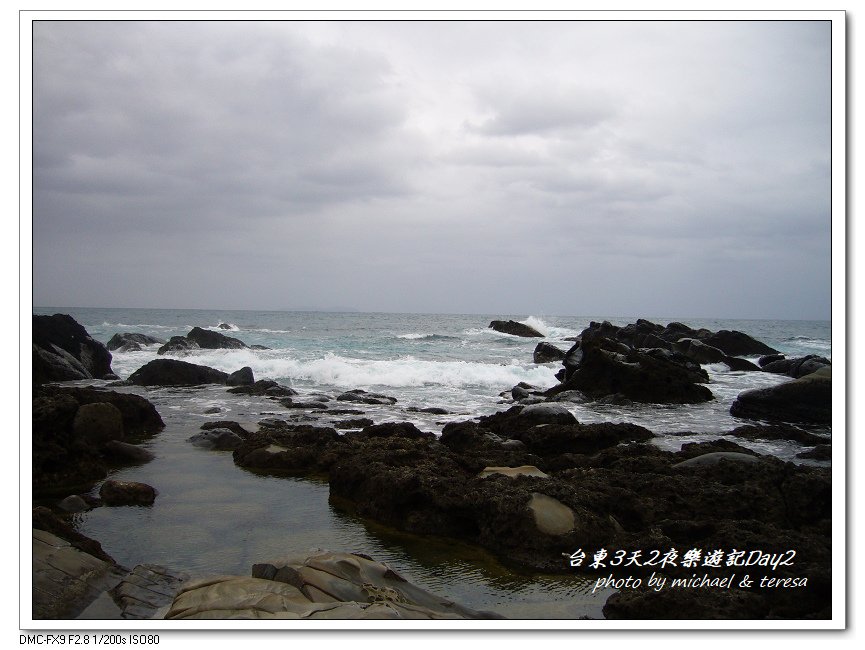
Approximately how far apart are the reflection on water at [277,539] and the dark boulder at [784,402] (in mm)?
4493

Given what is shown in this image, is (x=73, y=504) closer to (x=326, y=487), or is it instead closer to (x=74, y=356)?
(x=326, y=487)

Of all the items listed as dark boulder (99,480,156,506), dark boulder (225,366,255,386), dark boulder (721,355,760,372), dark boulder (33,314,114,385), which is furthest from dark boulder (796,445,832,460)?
dark boulder (721,355,760,372)

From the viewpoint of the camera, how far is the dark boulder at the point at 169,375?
14.5 m

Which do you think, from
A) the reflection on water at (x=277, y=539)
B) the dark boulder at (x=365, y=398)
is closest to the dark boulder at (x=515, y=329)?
the dark boulder at (x=365, y=398)

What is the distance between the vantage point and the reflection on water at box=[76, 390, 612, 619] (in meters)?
3.74

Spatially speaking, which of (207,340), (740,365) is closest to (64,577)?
(740,365)

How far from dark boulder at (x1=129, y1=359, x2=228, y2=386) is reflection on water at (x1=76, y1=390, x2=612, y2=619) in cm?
872

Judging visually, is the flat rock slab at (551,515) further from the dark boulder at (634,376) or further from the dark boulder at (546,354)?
the dark boulder at (546,354)

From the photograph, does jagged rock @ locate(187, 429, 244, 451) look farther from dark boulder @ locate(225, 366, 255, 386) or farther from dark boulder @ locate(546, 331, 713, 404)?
dark boulder @ locate(546, 331, 713, 404)

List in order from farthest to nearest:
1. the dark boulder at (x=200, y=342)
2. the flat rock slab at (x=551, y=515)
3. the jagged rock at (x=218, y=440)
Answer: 1. the dark boulder at (x=200, y=342)
2. the jagged rock at (x=218, y=440)
3. the flat rock slab at (x=551, y=515)
